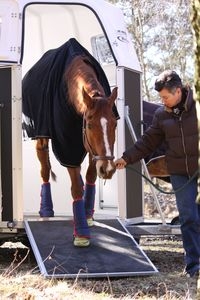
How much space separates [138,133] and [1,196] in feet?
5.67

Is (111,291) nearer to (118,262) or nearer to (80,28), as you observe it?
(118,262)

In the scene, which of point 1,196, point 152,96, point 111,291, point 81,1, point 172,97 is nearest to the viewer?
point 111,291

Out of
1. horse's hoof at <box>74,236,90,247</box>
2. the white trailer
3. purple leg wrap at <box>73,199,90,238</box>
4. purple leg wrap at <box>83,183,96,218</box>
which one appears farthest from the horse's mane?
horse's hoof at <box>74,236,90,247</box>

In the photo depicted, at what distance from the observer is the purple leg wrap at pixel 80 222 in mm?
5996

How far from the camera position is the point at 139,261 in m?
5.87

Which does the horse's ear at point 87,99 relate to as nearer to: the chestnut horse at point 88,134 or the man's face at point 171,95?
the chestnut horse at point 88,134


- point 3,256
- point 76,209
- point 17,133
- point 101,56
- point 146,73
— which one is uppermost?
point 146,73

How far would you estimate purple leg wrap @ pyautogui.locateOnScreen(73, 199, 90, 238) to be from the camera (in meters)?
6.00

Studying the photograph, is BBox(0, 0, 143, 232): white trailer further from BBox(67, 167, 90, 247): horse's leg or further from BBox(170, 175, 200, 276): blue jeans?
BBox(170, 175, 200, 276): blue jeans

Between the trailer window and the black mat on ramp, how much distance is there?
2151 millimetres

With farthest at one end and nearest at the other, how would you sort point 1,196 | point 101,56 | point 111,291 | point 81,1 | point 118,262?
point 101,56, point 81,1, point 1,196, point 118,262, point 111,291

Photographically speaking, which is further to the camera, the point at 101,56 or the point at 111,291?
the point at 101,56

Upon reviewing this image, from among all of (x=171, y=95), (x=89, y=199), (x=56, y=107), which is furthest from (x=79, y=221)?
(x=171, y=95)

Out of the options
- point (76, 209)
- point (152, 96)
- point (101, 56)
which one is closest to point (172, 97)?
point (76, 209)
